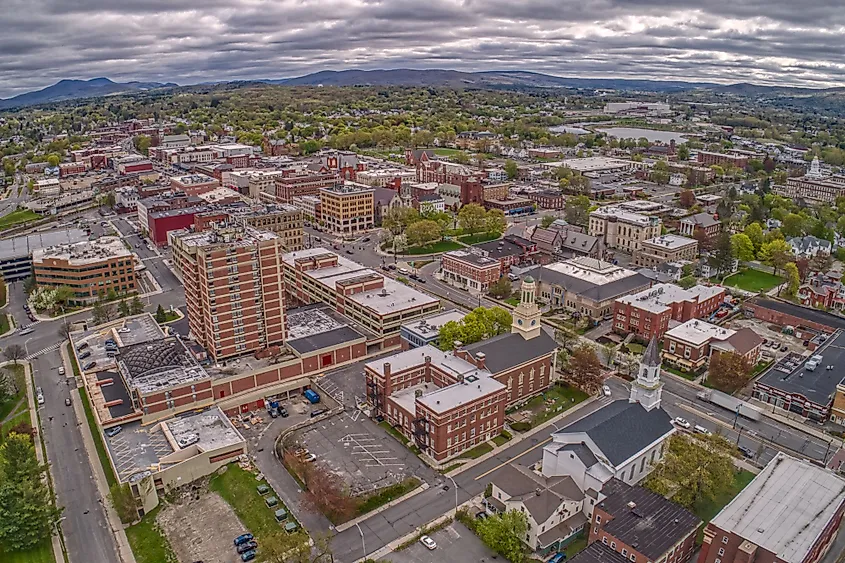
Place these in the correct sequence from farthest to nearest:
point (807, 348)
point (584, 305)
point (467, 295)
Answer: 1. point (467, 295)
2. point (584, 305)
3. point (807, 348)

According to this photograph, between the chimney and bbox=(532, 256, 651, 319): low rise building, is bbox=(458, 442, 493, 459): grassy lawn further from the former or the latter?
bbox=(532, 256, 651, 319): low rise building

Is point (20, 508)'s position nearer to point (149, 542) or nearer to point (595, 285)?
point (149, 542)

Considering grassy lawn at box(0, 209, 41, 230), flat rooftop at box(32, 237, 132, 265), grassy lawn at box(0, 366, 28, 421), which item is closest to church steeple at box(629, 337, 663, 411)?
grassy lawn at box(0, 366, 28, 421)

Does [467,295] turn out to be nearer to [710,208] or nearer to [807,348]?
[807,348]

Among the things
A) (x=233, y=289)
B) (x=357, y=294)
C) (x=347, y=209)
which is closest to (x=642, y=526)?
(x=233, y=289)

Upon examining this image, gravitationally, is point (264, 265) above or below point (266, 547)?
above

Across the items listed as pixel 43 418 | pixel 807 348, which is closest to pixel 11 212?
pixel 43 418

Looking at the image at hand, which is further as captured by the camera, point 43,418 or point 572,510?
point 43,418
